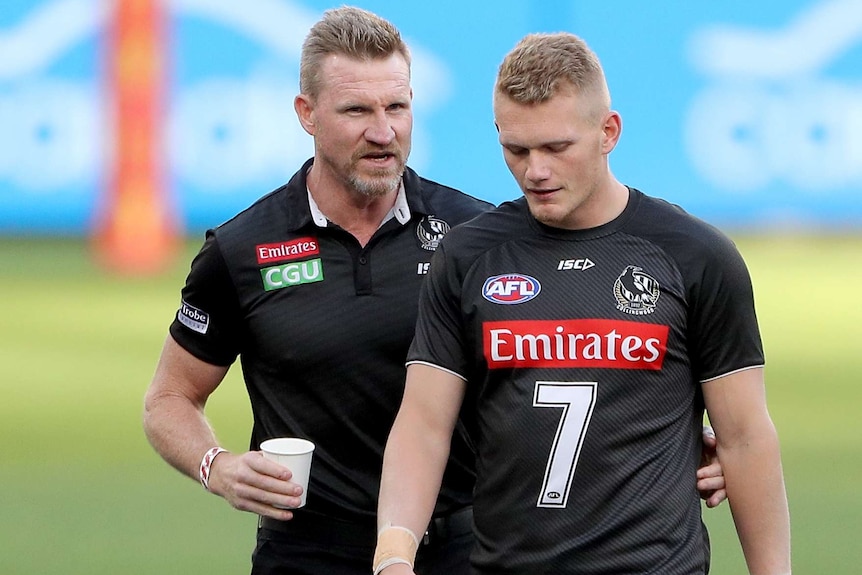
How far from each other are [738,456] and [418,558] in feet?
3.33

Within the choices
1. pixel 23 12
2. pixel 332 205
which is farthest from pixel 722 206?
pixel 332 205

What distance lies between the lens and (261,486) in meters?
3.52

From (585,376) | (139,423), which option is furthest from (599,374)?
(139,423)

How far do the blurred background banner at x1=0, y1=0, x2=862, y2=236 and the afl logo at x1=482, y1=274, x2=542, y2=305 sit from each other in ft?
37.5

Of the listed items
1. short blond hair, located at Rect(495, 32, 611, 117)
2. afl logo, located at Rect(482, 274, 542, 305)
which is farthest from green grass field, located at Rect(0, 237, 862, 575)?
short blond hair, located at Rect(495, 32, 611, 117)

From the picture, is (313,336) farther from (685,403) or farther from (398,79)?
(685,403)

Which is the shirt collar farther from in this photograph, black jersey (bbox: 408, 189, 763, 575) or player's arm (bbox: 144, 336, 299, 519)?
black jersey (bbox: 408, 189, 763, 575)

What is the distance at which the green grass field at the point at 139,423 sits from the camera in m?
6.63

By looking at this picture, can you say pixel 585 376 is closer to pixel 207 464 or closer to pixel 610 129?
pixel 610 129

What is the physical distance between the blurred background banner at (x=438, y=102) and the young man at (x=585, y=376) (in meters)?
11.4

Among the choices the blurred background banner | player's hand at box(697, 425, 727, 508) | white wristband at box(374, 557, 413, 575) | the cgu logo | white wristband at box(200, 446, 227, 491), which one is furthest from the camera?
the blurred background banner

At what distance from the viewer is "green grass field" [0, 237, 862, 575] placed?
6.63m

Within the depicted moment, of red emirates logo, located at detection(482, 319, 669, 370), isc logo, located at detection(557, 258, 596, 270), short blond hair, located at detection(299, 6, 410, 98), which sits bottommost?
red emirates logo, located at detection(482, 319, 669, 370)

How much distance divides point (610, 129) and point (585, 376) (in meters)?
0.53
